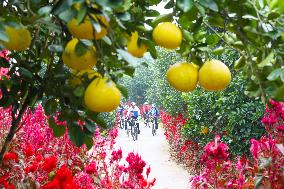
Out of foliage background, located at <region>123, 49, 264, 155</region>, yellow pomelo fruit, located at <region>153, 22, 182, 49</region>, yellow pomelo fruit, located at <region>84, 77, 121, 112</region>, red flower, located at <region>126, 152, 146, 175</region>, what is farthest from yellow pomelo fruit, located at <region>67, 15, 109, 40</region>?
foliage background, located at <region>123, 49, 264, 155</region>

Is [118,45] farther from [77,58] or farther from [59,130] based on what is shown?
[59,130]

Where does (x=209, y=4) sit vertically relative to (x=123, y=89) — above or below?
above

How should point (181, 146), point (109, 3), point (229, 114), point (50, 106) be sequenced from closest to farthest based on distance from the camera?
point (109, 3) < point (50, 106) < point (229, 114) < point (181, 146)

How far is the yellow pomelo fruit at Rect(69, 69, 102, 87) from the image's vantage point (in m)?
1.12

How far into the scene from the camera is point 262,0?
121cm

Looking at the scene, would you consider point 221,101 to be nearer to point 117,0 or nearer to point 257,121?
point 257,121

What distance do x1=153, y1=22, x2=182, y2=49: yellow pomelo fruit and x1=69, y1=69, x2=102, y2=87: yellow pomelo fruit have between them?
0.20 metres

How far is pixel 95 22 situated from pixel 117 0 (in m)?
0.07

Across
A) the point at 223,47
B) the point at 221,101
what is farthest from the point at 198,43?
the point at 221,101

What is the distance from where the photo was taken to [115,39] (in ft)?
3.31

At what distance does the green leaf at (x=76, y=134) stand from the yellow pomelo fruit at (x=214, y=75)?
44 cm

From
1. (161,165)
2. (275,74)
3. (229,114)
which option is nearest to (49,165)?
(275,74)

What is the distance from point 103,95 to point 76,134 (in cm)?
39

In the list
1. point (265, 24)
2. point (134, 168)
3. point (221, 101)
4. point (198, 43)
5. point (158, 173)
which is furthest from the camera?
point (158, 173)
